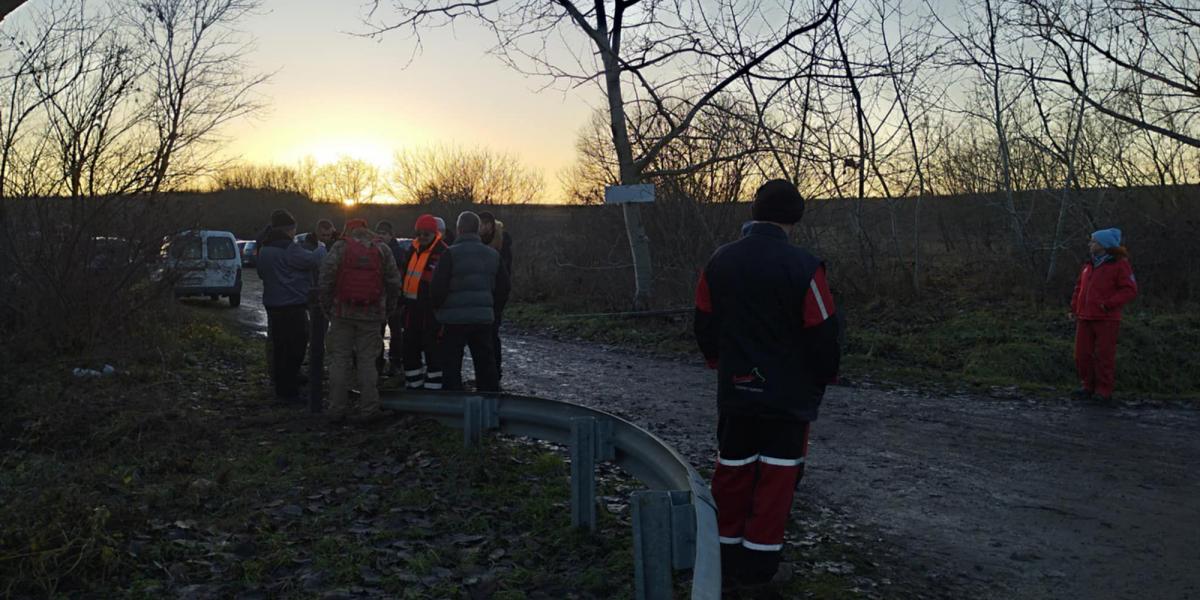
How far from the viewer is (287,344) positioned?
10406 mm

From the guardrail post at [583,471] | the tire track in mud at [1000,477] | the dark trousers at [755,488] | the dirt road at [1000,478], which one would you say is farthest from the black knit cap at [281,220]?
the dark trousers at [755,488]

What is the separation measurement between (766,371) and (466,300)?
4.60 meters

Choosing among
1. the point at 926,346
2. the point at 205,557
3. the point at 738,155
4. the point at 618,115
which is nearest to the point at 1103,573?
the point at 205,557

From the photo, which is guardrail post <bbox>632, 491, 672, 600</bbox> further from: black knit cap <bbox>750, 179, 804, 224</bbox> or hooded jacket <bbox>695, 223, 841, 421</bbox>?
black knit cap <bbox>750, 179, 804, 224</bbox>

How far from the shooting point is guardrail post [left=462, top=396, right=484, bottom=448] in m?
7.14

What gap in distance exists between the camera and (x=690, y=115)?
16.7 meters

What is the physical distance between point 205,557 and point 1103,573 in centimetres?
481

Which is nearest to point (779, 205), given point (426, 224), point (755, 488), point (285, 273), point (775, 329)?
point (775, 329)

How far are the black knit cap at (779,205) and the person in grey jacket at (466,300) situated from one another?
437cm

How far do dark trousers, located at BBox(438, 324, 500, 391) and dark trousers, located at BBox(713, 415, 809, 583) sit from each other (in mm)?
4379

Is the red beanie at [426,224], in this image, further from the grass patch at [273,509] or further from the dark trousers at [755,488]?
the dark trousers at [755,488]

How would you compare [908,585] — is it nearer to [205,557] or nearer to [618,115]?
[205,557]

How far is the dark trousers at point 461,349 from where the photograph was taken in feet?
29.0

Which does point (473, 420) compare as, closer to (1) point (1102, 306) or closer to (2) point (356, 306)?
(2) point (356, 306)
